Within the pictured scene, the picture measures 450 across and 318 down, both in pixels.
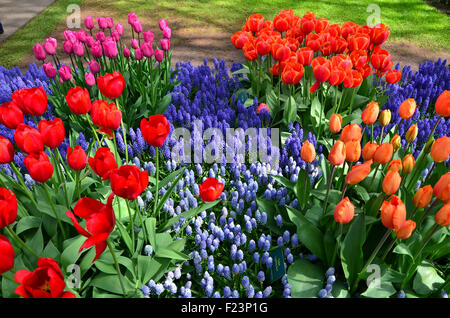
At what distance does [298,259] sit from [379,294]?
386 millimetres

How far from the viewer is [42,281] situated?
1023 mm

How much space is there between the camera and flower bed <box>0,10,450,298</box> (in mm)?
1353

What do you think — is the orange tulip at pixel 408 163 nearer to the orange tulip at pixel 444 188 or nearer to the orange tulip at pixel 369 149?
the orange tulip at pixel 369 149

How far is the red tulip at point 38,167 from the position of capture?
130 cm

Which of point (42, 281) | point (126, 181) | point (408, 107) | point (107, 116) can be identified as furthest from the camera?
point (408, 107)

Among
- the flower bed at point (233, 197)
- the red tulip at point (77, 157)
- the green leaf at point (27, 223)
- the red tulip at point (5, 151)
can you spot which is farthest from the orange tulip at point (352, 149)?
the green leaf at point (27, 223)

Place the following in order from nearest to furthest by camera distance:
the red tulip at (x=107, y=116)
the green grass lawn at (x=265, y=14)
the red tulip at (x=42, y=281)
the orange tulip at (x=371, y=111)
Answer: the red tulip at (x=42, y=281) < the red tulip at (x=107, y=116) < the orange tulip at (x=371, y=111) < the green grass lawn at (x=265, y=14)

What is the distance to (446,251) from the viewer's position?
1.68 metres

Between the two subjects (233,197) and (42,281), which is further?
(233,197)

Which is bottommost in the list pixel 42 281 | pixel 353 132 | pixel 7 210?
pixel 42 281

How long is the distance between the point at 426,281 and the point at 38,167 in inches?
65.8

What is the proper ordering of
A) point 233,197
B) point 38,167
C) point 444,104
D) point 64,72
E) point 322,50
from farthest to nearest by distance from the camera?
point 322,50
point 64,72
point 233,197
point 444,104
point 38,167

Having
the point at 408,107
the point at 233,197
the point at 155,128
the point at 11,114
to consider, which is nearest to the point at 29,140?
the point at 11,114

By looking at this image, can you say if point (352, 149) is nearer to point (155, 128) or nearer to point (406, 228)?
point (406, 228)
